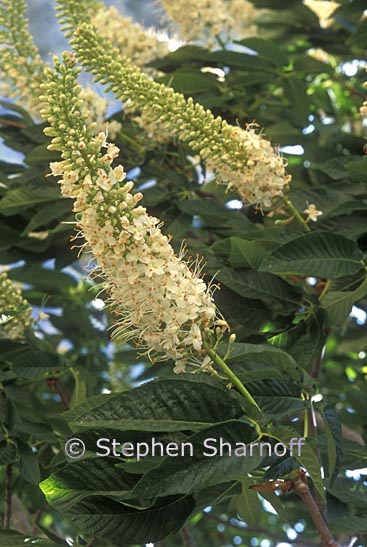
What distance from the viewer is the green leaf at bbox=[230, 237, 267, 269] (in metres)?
1.32

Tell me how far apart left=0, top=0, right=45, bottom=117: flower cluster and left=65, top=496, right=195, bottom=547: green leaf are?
1075 mm

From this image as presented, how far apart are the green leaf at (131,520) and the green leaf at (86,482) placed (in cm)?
2

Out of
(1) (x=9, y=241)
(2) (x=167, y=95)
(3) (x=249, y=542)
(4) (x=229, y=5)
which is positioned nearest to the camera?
(2) (x=167, y=95)

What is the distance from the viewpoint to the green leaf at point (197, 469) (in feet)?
2.97

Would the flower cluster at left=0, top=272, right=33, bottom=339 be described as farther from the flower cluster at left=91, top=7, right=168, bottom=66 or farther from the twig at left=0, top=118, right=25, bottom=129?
the flower cluster at left=91, top=7, right=168, bottom=66

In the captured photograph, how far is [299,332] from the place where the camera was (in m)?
1.41

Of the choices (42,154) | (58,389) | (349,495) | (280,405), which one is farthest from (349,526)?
(42,154)

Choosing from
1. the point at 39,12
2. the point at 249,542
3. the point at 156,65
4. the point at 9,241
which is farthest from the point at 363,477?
the point at 39,12

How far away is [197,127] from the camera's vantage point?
132 cm

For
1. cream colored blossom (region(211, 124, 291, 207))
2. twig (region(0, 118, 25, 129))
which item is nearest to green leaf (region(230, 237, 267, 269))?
cream colored blossom (region(211, 124, 291, 207))

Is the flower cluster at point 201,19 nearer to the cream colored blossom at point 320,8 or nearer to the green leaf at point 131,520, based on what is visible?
the cream colored blossom at point 320,8

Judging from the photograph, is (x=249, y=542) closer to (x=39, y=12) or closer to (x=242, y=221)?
(x=242, y=221)

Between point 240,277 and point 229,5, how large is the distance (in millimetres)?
1332

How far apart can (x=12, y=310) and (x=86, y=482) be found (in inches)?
15.7
